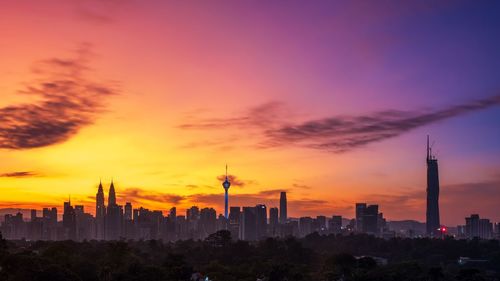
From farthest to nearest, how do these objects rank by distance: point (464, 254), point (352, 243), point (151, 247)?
point (352, 243) < point (464, 254) < point (151, 247)

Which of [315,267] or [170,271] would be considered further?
[315,267]

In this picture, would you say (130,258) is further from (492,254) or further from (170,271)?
(492,254)

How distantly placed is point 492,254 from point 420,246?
1941cm

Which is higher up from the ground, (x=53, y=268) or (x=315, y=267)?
(x=53, y=268)

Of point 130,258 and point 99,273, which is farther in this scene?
point 130,258

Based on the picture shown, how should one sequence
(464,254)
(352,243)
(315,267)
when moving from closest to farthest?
(315,267) → (464,254) → (352,243)

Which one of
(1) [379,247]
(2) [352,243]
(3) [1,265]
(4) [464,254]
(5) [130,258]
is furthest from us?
(2) [352,243]

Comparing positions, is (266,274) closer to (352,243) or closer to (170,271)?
(170,271)

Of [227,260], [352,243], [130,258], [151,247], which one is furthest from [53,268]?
[352,243]

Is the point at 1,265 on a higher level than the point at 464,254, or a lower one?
higher

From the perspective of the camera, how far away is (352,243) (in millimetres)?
183000

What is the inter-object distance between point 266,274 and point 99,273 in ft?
83.4

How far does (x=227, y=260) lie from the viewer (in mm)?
117562

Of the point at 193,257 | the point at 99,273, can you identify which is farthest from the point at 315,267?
the point at 99,273
